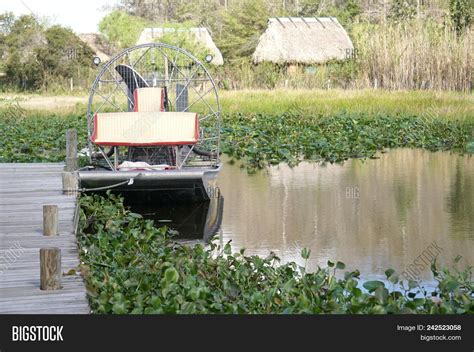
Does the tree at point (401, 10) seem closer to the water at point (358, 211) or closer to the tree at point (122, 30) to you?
the tree at point (122, 30)

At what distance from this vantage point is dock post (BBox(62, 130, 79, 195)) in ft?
33.7

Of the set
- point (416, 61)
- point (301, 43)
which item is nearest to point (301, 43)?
point (301, 43)

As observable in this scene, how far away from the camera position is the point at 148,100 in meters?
11.7

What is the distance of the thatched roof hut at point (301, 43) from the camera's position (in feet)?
123

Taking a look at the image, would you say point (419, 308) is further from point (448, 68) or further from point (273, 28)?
point (273, 28)

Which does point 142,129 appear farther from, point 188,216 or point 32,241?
point 32,241

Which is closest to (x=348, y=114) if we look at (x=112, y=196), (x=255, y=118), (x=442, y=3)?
(x=255, y=118)

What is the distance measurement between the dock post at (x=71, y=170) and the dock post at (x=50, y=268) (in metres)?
4.30

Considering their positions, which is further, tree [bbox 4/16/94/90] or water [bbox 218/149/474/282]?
tree [bbox 4/16/94/90]

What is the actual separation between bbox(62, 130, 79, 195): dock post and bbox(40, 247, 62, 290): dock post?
430 centimetres

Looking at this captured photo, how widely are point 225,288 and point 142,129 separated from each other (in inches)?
180

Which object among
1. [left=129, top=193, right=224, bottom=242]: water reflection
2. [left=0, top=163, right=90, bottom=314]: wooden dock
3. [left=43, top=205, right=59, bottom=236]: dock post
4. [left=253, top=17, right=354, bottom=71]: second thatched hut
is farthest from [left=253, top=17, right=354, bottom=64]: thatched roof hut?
[left=43, top=205, right=59, bottom=236]: dock post

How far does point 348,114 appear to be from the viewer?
21062 millimetres

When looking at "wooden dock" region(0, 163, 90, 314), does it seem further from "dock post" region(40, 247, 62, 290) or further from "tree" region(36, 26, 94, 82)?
"tree" region(36, 26, 94, 82)
